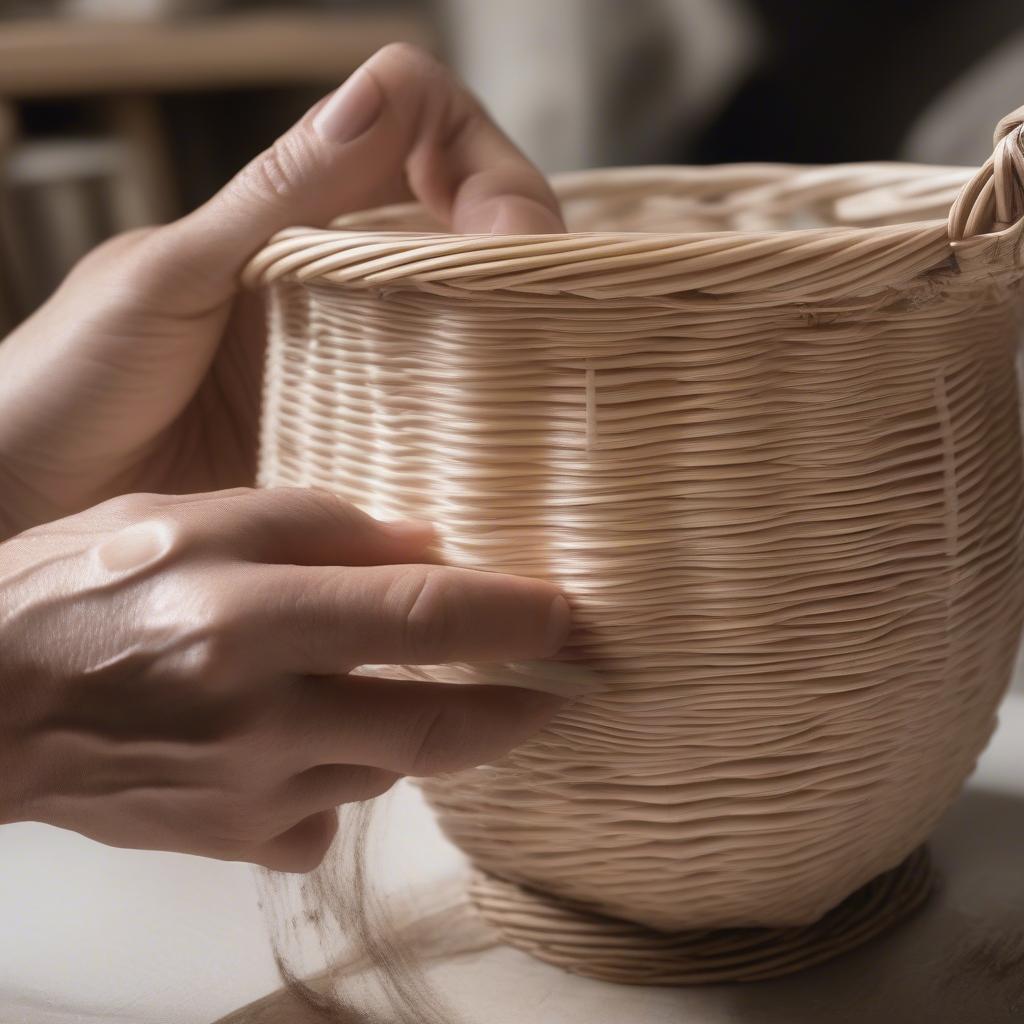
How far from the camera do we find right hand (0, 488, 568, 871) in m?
0.38

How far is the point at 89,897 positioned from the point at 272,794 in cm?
27

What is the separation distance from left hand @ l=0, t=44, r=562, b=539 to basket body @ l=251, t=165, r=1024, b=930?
9cm

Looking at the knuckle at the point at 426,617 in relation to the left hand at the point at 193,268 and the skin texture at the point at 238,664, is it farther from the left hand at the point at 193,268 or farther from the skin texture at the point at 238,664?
the left hand at the point at 193,268

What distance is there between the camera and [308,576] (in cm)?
40

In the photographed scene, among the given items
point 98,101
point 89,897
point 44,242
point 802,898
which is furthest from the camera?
point 98,101

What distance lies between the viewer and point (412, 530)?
Result: 1.49 feet

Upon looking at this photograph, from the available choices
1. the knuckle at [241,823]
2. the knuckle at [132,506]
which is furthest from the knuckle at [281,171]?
the knuckle at [241,823]

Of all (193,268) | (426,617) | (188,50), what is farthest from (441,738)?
(188,50)

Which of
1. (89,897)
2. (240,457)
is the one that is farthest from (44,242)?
(89,897)

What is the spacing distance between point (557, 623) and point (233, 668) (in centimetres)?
11

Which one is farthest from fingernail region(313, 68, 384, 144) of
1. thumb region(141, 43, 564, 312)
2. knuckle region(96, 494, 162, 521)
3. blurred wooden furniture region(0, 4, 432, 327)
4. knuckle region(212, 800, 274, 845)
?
blurred wooden furniture region(0, 4, 432, 327)

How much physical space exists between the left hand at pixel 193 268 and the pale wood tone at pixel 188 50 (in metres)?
0.78

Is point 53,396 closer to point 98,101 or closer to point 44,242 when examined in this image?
point 44,242

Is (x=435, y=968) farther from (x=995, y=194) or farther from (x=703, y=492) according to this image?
(x=995, y=194)
